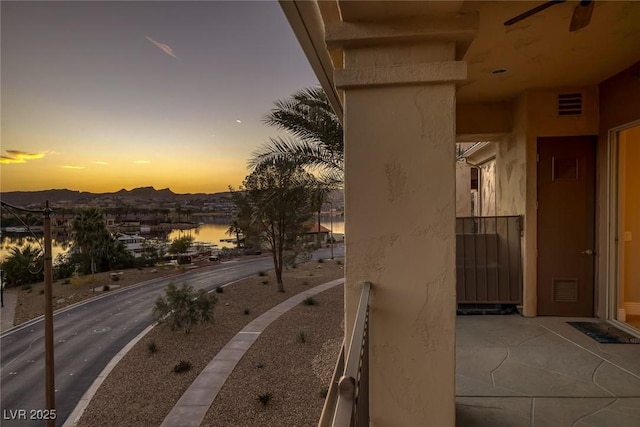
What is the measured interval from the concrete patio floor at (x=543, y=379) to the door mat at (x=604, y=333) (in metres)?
0.09

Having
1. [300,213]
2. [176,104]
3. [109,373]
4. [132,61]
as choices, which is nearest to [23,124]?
[132,61]

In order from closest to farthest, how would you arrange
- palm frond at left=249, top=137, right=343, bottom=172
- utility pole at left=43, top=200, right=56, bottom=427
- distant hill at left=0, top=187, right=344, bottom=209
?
utility pole at left=43, top=200, right=56, bottom=427 → palm frond at left=249, top=137, right=343, bottom=172 → distant hill at left=0, top=187, right=344, bottom=209

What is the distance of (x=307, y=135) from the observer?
25.0 ft

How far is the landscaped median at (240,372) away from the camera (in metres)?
7.75

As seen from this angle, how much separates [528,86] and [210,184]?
19736 mm

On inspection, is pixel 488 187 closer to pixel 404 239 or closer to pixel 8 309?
pixel 404 239

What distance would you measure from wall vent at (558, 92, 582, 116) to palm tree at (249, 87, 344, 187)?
13.1 feet

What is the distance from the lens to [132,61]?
16.5m

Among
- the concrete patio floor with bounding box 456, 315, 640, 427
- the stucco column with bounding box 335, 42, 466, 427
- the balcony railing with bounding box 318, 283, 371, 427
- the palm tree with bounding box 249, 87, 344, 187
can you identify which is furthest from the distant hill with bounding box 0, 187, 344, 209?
the balcony railing with bounding box 318, 283, 371, 427

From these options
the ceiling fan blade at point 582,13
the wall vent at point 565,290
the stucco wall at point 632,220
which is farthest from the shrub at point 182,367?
the ceiling fan blade at point 582,13

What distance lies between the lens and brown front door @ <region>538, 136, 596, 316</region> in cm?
414

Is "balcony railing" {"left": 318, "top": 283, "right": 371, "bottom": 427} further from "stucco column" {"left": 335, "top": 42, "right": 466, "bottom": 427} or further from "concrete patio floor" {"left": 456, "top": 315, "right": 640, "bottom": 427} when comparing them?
"concrete patio floor" {"left": 456, "top": 315, "right": 640, "bottom": 427}

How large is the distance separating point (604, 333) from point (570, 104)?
2.62 meters

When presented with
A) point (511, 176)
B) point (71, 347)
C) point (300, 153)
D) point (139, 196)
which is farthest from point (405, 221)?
point (139, 196)
